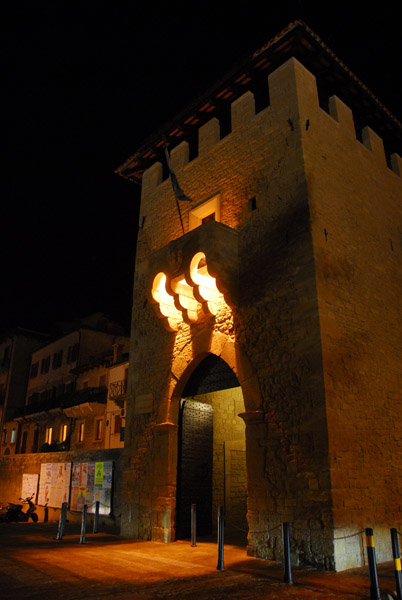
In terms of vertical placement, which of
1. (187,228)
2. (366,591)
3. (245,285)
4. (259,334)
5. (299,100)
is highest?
(299,100)

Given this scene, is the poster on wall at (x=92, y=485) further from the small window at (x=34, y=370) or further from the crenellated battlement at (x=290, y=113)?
the small window at (x=34, y=370)

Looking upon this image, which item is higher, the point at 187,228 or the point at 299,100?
the point at 299,100

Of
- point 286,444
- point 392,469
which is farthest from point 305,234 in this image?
point 392,469

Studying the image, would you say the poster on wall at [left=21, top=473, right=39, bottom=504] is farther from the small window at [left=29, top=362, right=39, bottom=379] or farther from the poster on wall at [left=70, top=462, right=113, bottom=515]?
the small window at [left=29, top=362, right=39, bottom=379]

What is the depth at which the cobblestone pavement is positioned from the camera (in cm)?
536

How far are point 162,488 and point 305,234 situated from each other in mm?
6599

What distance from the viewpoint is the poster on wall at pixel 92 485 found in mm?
13016

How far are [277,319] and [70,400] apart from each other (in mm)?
21849

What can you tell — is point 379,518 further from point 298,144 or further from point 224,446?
point 298,144

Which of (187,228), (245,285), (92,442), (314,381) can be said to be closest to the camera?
(314,381)

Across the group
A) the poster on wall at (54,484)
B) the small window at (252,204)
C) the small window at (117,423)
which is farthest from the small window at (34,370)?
the small window at (252,204)

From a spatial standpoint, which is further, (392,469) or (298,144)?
(298,144)

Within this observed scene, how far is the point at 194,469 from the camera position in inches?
428

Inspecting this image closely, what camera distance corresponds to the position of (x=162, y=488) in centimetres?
1018
